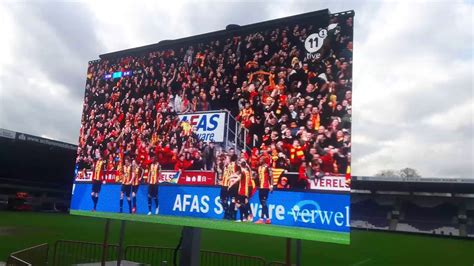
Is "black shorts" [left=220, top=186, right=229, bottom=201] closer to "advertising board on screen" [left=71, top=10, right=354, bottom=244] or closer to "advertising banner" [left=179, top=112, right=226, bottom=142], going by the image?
"advertising board on screen" [left=71, top=10, right=354, bottom=244]

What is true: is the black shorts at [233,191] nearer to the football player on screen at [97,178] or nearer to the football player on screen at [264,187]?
the football player on screen at [264,187]

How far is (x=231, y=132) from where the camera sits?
5324 millimetres

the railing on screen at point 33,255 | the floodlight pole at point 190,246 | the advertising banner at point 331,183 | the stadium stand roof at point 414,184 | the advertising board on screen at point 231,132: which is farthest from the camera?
the stadium stand roof at point 414,184

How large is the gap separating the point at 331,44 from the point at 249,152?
→ 5.25ft

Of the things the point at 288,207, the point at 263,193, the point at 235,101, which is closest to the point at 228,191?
the point at 263,193

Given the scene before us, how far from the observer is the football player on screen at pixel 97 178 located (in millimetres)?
6754

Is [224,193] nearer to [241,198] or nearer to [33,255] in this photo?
[241,198]

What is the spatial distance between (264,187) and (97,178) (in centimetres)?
326

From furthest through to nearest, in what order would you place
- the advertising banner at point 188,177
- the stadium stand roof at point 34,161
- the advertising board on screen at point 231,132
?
the stadium stand roof at point 34,161 → the advertising banner at point 188,177 → the advertising board on screen at point 231,132

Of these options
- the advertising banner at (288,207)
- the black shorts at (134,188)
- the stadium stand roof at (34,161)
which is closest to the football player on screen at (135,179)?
the black shorts at (134,188)

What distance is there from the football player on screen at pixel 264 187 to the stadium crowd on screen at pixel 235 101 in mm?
130

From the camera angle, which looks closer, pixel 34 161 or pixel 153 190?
pixel 153 190

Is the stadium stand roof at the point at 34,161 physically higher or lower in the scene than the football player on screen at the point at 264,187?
higher

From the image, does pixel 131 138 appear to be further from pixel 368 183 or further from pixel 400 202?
pixel 400 202
